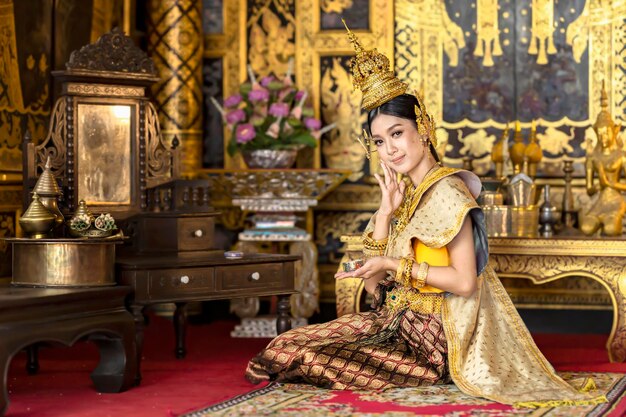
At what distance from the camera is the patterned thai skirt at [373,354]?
168 inches

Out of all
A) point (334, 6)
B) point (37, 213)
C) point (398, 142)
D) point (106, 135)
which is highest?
point (334, 6)

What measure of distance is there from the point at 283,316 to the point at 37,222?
4.43 ft

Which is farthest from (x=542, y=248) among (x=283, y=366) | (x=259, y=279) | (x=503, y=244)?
(x=283, y=366)

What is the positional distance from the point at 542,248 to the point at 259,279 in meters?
1.51

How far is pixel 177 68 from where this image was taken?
7.55 meters

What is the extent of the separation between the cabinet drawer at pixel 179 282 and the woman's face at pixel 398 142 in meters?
1.16

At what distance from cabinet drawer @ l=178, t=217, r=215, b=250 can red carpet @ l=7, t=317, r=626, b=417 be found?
587 millimetres

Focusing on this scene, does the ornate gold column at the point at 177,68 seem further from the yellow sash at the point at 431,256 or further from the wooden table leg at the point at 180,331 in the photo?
the yellow sash at the point at 431,256

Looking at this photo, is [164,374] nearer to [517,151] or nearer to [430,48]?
[517,151]

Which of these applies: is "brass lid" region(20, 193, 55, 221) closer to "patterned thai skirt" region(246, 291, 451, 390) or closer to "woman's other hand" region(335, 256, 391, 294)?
"patterned thai skirt" region(246, 291, 451, 390)

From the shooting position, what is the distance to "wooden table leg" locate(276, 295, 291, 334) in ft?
17.7

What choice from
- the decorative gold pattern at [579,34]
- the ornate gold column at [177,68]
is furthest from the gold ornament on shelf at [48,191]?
the decorative gold pattern at [579,34]

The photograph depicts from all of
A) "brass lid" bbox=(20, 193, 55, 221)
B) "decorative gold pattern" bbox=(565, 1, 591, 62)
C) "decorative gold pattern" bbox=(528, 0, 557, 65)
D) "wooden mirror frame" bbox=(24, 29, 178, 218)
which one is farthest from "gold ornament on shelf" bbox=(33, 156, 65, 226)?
"decorative gold pattern" bbox=(565, 1, 591, 62)

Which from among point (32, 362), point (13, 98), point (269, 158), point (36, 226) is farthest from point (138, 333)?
point (269, 158)
